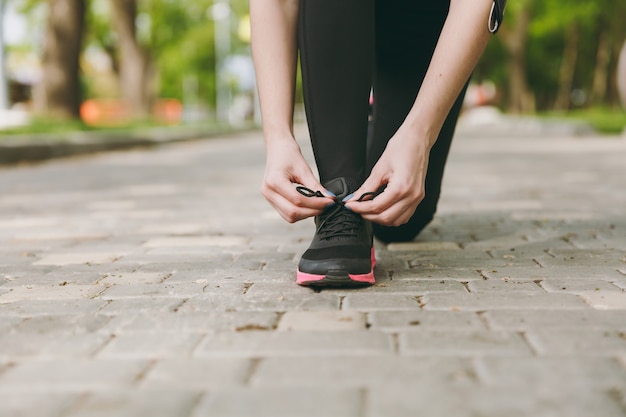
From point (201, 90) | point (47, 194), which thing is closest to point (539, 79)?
point (201, 90)

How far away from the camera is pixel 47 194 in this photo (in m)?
5.98

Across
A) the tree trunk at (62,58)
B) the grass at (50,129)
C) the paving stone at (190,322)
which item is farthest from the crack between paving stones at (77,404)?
the tree trunk at (62,58)

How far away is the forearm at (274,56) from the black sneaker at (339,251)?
11.8 inches

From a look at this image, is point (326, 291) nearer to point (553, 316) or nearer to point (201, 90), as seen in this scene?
point (553, 316)

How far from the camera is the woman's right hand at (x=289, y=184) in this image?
7.62 feet

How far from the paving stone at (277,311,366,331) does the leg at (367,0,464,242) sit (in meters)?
1.01

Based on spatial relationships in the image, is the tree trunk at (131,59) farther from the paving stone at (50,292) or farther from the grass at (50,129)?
the paving stone at (50,292)

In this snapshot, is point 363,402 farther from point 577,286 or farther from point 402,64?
point 402,64

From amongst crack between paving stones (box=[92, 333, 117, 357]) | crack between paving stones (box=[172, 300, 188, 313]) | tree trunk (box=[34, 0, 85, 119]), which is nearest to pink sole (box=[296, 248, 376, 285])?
crack between paving stones (box=[172, 300, 188, 313])

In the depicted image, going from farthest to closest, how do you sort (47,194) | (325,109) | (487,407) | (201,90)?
(201,90) → (47,194) → (325,109) → (487,407)

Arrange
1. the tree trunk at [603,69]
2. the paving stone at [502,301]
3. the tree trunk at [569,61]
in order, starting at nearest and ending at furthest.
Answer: the paving stone at [502,301], the tree trunk at [603,69], the tree trunk at [569,61]

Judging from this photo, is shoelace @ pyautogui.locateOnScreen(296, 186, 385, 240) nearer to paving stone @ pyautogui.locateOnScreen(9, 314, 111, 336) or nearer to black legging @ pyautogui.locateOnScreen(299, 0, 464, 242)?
black legging @ pyautogui.locateOnScreen(299, 0, 464, 242)

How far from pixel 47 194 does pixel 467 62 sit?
14.2ft

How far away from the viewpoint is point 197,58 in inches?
1892
